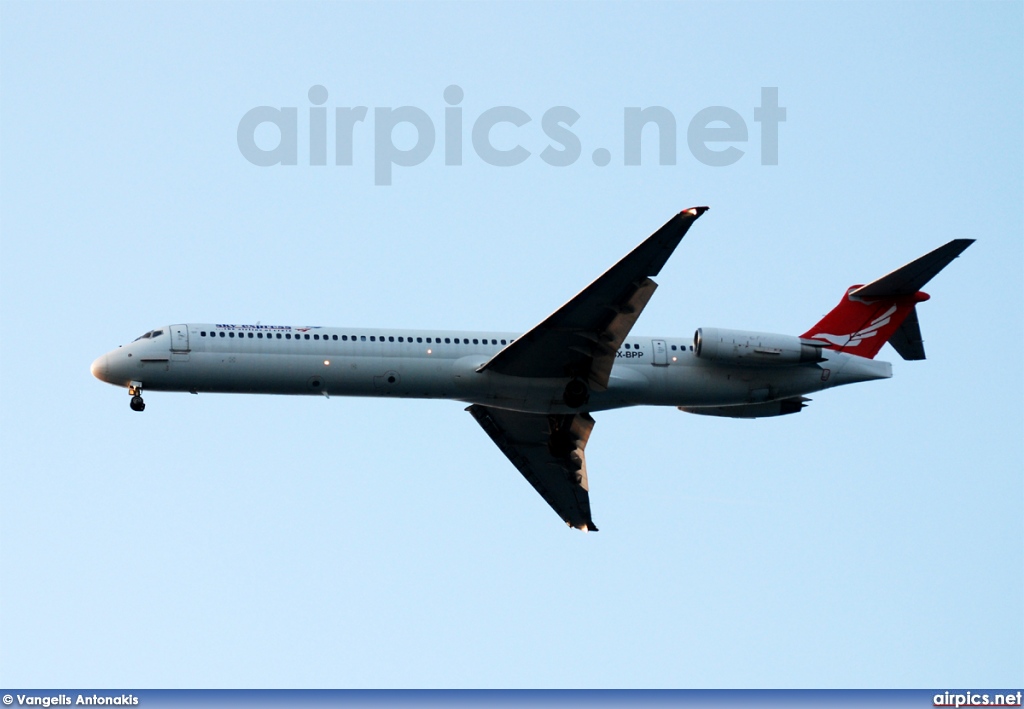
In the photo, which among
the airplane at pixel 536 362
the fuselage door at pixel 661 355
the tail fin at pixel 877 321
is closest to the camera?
the airplane at pixel 536 362

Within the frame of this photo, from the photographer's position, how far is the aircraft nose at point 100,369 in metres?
33.9

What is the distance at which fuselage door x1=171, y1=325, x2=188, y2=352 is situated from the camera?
3356 centimetres

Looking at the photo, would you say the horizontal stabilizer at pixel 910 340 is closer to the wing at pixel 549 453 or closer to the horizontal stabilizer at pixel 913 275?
the horizontal stabilizer at pixel 913 275

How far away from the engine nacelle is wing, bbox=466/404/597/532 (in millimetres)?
4892

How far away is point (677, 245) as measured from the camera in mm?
29953

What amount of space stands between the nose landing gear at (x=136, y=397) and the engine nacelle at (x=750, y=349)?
44.4 feet

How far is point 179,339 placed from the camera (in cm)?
3366

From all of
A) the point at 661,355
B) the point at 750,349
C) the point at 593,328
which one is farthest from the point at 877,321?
the point at 593,328

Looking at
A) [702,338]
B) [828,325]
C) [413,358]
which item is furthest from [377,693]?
[828,325]

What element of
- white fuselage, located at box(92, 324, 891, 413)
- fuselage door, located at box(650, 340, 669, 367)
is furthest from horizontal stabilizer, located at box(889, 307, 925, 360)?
fuselage door, located at box(650, 340, 669, 367)

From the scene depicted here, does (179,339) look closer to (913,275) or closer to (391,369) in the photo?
(391,369)

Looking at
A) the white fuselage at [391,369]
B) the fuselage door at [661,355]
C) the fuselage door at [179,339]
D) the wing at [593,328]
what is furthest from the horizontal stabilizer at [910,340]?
the fuselage door at [179,339]

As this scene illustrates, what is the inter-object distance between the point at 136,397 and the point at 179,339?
177 centimetres

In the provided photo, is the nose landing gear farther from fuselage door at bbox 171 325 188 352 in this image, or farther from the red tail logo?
the red tail logo
